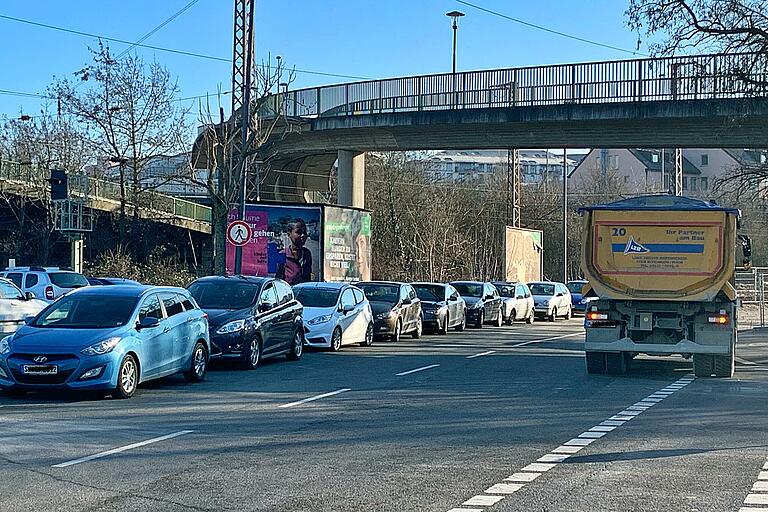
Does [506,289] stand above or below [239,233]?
below

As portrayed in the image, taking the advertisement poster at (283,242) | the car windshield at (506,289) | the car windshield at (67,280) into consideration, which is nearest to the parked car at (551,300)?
the car windshield at (506,289)

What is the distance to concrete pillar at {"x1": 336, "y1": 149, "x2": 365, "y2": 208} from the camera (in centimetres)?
3953

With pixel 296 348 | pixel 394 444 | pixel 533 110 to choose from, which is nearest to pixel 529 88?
pixel 533 110

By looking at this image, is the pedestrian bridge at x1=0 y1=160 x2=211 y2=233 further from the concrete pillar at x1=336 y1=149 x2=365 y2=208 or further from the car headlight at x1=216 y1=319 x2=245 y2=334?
the car headlight at x1=216 y1=319 x2=245 y2=334

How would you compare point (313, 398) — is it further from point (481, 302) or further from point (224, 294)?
point (481, 302)

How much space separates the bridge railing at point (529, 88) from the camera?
28967mm

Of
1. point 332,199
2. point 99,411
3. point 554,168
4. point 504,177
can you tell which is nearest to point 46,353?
point 99,411

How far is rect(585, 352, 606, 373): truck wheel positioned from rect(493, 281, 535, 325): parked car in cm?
2037

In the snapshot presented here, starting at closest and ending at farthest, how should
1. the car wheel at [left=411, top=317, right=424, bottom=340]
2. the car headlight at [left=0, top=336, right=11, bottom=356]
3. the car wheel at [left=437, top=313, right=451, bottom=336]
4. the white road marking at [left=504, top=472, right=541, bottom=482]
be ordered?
the white road marking at [left=504, top=472, right=541, bottom=482], the car headlight at [left=0, top=336, right=11, bottom=356], the car wheel at [left=411, top=317, right=424, bottom=340], the car wheel at [left=437, top=313, right=451, bottom=336]

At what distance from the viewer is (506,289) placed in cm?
4209

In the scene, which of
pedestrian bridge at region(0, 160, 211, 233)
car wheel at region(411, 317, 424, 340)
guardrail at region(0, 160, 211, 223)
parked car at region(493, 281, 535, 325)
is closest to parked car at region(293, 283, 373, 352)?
car wheel at region(411, 317, 424, 340)

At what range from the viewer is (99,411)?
44.0ft

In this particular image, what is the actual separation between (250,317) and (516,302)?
2310 centimetres

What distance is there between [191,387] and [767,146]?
18306 millimetres
